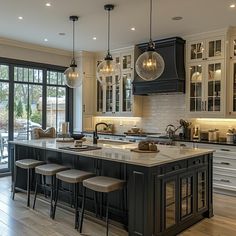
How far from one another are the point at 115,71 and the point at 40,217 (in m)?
2.47

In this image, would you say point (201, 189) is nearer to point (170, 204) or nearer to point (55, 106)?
point (170, 204)

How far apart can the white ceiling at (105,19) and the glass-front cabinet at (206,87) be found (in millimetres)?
742

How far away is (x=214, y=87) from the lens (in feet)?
18.6

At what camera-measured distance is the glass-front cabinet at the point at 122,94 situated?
7.05m

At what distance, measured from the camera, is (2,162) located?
6.75 meters

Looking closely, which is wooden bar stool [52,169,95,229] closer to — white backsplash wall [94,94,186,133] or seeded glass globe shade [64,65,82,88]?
seeded glass globe shade [64,65,82,88]

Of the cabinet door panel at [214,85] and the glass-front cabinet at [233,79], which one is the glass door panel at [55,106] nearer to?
the cabinet door panel at [214,85]

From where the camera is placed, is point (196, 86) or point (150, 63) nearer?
point (150, 63)

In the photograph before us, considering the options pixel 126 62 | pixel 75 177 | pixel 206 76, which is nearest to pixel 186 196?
pixel 75 177

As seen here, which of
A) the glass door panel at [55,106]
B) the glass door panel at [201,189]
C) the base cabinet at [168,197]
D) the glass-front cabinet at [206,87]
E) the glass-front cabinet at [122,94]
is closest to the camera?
the base cabinet at [168,197]

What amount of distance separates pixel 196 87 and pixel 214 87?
409 mm

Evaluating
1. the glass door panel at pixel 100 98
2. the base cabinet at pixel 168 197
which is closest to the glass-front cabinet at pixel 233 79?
the base cabinet at pixel 168 197

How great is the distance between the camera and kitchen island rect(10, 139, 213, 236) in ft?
10.0

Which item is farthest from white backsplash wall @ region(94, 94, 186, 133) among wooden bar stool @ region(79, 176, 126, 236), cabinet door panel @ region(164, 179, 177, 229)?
wooden bar stool @ region(79, 176, 126, 236)
